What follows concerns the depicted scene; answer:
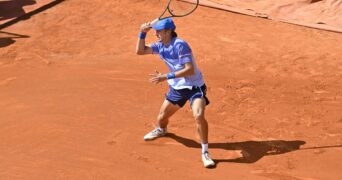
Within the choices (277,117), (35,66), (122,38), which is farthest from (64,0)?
(277,117)

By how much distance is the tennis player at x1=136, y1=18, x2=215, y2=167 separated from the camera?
20.5 feet

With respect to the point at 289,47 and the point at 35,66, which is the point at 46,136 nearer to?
the point at 35,66

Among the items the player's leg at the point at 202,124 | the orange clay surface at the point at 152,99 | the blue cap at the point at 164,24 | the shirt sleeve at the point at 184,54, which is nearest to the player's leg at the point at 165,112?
the orange clay surface at the point at 152,99

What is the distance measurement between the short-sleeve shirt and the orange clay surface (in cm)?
87

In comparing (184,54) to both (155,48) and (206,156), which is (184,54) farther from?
(206,156)

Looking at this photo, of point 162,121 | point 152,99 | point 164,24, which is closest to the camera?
point 164,24

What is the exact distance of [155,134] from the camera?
717 cm

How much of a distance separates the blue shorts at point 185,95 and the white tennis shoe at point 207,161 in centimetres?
59

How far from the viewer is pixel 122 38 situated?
1116 cm

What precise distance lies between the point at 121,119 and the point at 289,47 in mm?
4178

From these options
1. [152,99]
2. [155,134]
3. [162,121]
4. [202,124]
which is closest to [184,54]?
[202,124]

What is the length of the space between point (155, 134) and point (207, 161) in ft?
3.27

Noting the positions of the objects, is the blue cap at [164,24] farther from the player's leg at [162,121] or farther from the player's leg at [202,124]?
the player's leg at [162,121]

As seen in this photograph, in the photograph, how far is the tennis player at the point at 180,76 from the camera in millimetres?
6258
